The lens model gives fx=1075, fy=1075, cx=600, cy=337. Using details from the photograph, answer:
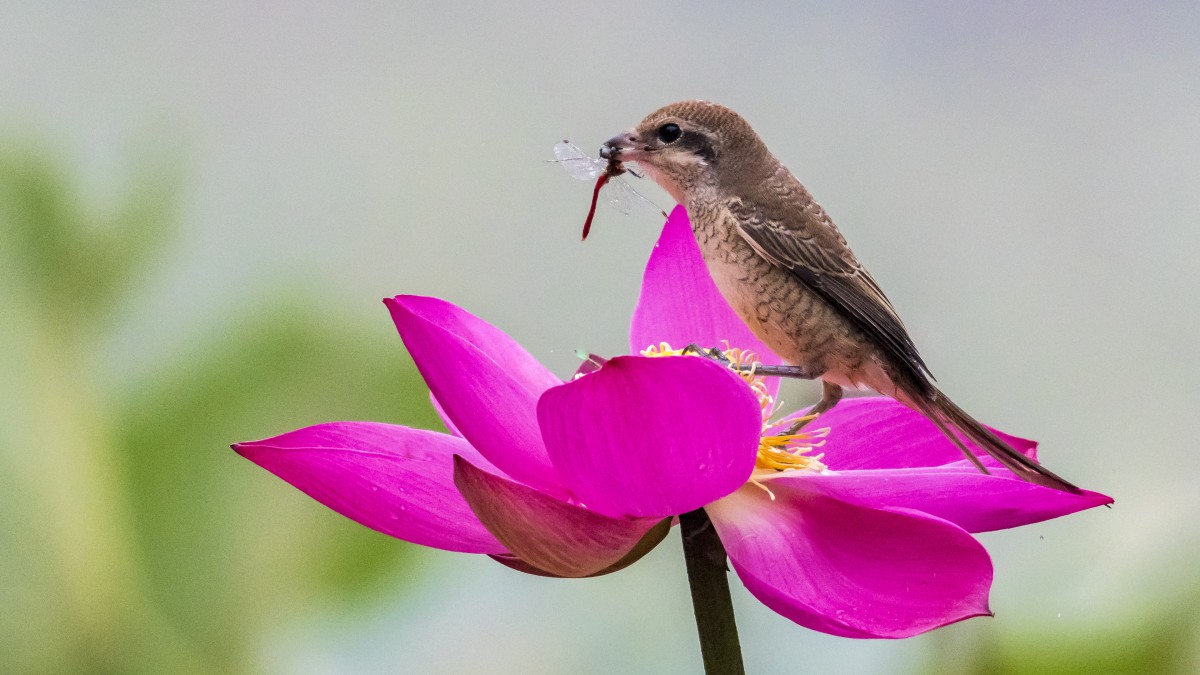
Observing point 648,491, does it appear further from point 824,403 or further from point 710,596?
point 824,403

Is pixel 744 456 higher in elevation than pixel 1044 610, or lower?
higher

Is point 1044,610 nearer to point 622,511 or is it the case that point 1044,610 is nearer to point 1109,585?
point 1109,585

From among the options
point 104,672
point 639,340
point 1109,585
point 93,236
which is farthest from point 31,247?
point 1109,585

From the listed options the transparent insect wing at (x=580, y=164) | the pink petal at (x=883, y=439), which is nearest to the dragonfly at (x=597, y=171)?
the transparent insect wing at (x=580, y=164)

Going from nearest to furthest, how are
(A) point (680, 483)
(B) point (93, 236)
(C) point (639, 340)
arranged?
(A) point (680, 483)
(C) point (639, 340)
(B) point (93, 236)

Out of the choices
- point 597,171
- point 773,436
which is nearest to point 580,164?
point 597,171

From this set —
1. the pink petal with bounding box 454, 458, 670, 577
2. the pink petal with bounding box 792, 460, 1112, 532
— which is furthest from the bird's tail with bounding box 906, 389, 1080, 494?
the pink petal with bounding box 454, 458, 670, 577
